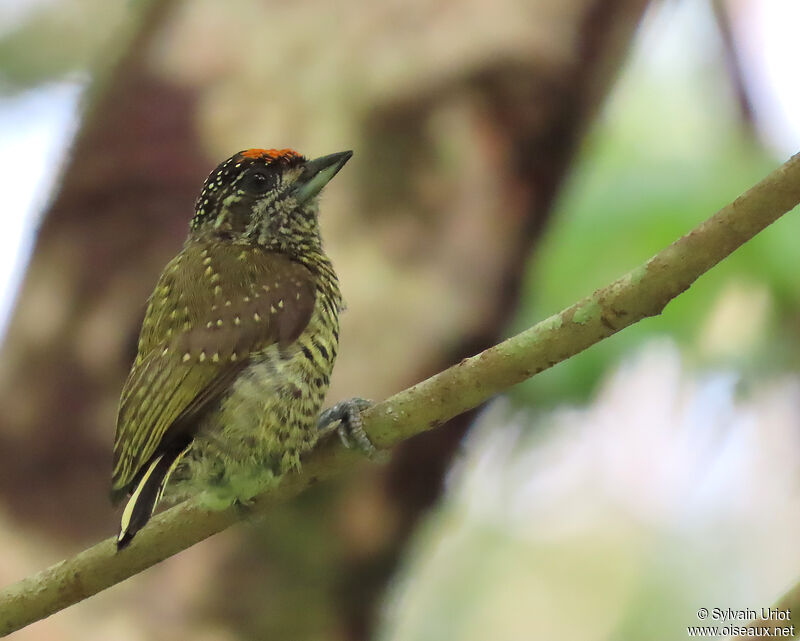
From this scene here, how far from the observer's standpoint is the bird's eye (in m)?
2.83

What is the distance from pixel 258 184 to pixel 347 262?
39 centimetres

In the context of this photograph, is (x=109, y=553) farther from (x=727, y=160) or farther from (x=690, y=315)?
(x=727, y=160)

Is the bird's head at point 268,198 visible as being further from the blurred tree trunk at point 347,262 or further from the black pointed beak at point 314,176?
the blurred tree trunk at point 347,262

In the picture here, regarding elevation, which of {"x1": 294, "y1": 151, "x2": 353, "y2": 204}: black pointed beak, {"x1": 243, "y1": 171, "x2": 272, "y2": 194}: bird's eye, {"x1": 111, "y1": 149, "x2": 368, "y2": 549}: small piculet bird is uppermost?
{"x1": 243, "y1": 171, "x2": 272, "y2": 194}: bird's eye

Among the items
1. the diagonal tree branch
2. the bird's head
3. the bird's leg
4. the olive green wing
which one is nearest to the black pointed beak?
the bird's head

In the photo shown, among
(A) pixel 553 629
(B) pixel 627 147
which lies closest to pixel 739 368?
(B) pixel 627 147

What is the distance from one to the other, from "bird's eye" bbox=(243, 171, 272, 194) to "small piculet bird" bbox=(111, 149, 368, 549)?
200 mm

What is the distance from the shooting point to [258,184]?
9.30 feet

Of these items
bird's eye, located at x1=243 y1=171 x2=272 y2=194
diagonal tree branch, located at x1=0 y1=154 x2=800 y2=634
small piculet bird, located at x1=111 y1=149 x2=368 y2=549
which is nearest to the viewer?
diagonal tree branch, located at x1=0 y1=154 x2=800 y2=634

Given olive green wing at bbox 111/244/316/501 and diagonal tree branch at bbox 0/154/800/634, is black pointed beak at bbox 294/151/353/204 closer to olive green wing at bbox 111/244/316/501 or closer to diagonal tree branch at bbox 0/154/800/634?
olive green wing at bbox 111/244/316/501

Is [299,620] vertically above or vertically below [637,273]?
below

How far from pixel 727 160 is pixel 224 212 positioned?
2.09 m

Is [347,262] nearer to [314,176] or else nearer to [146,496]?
[314,176]

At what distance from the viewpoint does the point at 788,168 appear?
1646mm
